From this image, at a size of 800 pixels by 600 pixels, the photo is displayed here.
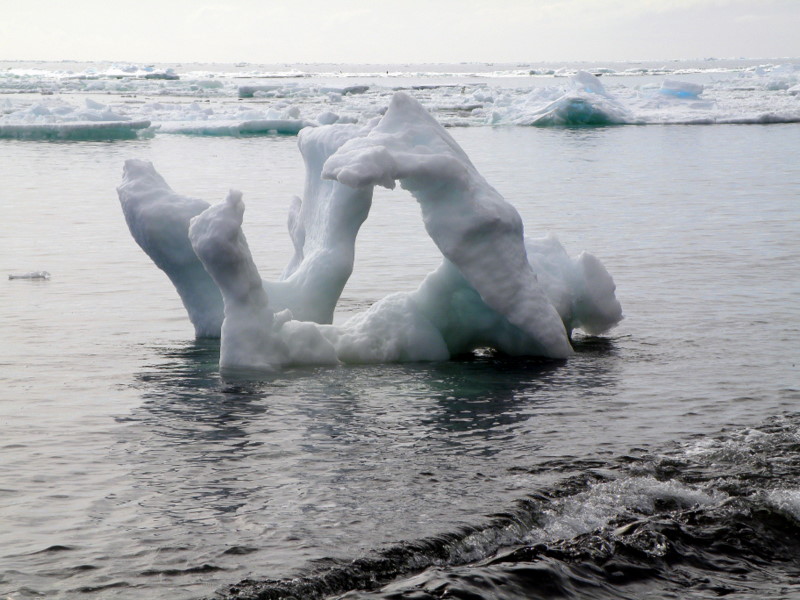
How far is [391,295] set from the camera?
7.48 metres

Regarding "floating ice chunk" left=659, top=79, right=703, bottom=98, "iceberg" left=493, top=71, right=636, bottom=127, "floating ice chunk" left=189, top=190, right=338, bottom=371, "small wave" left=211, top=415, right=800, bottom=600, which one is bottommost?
"small wave" left=211, top=415, right=800, bottom=600

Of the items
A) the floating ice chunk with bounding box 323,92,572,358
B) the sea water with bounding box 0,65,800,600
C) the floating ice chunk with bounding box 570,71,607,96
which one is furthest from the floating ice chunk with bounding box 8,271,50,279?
the floating ice chunk with bounding box 570,71,607,96

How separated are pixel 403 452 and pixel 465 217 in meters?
2.05

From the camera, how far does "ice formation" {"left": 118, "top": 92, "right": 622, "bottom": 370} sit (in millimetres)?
6852

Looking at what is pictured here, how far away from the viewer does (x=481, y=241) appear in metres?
6.98

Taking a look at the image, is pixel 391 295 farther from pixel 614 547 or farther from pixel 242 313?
pixel 614 547

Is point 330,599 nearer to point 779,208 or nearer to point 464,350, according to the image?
point 464,350

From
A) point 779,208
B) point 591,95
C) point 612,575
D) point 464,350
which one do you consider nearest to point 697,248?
point 779,208

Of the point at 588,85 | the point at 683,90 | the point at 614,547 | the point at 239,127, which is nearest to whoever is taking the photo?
the point at 614,547

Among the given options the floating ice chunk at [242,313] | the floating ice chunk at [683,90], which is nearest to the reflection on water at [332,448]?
the floating ice chunk at [242,313]

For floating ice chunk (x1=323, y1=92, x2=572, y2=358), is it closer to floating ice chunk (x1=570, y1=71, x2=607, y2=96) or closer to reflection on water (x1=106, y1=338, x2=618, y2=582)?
reflection on water (x1=106, y1=338, x2=618, y2=582)

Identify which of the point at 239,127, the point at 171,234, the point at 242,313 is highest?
the point at 239,127

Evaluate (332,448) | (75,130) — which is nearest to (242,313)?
(332,448)

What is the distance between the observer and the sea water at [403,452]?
415cm
